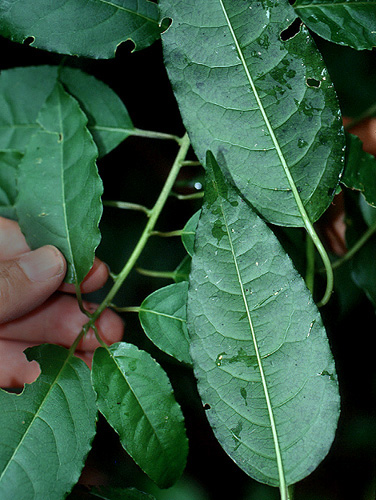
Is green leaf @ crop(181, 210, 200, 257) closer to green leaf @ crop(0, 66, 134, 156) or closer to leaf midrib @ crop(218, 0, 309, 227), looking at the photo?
leaf midrib @ crop(218, 0, 309, 227)

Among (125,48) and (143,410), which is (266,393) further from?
(125,48)

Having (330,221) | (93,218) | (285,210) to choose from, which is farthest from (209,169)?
→ (330,221)

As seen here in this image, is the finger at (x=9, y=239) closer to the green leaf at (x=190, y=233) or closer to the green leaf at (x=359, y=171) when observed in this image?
the green leaf at (x=190, y=233)

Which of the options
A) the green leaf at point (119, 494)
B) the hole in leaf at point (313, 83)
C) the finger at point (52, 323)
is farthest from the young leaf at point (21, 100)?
the green leaf at point (119, 494)

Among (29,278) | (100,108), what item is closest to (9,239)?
(29,278)

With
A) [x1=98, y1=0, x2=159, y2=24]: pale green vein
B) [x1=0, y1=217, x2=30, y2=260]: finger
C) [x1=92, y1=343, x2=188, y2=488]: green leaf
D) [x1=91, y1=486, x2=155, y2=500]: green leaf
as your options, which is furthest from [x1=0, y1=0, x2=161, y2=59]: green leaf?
[x1=91, y1=486, x2=155, y2=500]: green leaf

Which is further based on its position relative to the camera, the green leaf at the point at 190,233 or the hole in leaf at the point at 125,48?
the hole in leaf at the point at 125,48
